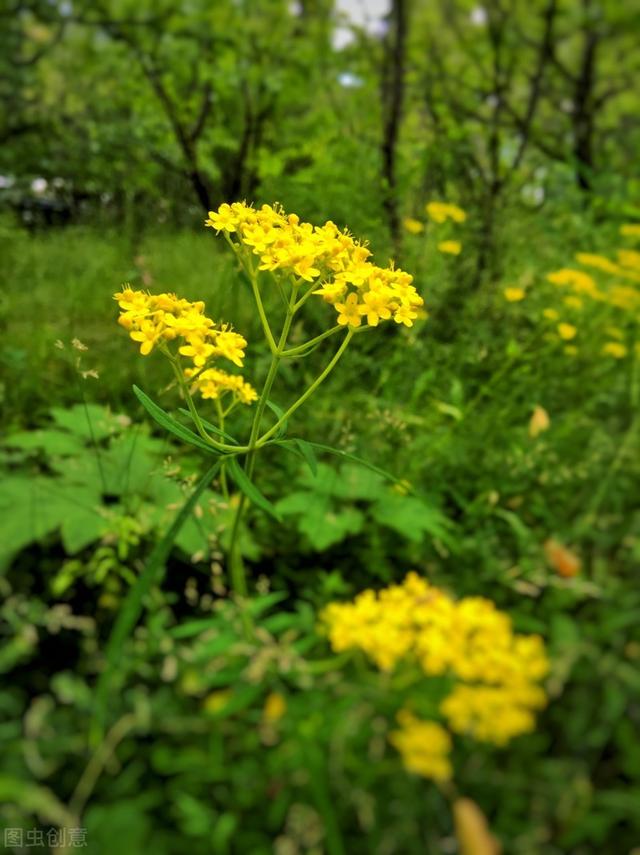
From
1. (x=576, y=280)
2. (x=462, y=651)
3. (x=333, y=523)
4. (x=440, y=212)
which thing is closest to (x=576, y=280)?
(x=576, y=280)

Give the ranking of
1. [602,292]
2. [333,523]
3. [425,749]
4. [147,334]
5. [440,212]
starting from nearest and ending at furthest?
[147,334], [425,749], [333,523], [440,212], [602,292]

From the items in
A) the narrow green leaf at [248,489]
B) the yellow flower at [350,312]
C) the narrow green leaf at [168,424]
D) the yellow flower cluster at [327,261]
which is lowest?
the narrow green leaf at [248,489]

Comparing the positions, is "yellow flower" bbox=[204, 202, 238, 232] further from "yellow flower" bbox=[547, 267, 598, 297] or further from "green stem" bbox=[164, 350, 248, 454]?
"yellow flower" bbox=[547, 267, 598, 297]

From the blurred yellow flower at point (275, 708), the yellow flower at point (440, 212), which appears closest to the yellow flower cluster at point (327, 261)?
the blurred yellow flower at point (275, 708)

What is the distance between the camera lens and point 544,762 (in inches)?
49.8

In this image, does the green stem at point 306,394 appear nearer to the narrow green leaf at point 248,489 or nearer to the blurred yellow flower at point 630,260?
the narrow green leaf at point 248,489

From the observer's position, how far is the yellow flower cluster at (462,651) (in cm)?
119

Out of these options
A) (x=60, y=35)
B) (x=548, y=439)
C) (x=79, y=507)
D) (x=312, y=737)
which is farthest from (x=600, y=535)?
(x=60, y=35)

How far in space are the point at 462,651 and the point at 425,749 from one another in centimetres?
19

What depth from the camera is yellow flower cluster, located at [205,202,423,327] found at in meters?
0.86

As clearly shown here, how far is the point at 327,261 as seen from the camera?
902 mm

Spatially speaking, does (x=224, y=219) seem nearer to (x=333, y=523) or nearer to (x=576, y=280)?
(x=333, y=523)

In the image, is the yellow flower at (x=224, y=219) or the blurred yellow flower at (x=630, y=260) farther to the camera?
the blurred yellow flower at (x=630, y=260)

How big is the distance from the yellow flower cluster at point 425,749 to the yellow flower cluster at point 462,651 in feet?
0.17
